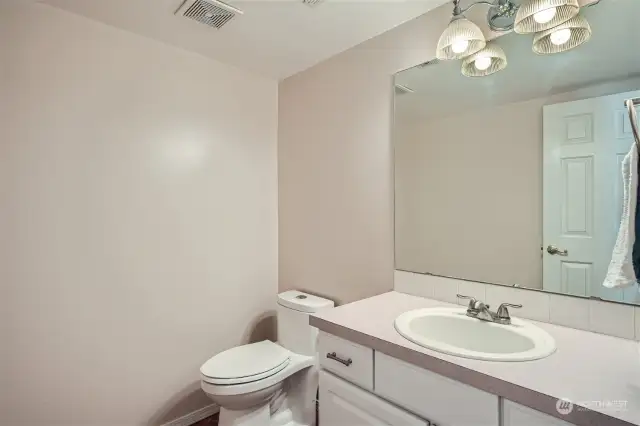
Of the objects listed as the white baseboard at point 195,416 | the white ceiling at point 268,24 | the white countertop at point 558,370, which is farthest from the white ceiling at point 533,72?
the white baseboard at point 195,416

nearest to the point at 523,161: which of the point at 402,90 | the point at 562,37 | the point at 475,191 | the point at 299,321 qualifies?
the point at 475,191

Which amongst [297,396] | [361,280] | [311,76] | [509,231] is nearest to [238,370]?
[297,396]

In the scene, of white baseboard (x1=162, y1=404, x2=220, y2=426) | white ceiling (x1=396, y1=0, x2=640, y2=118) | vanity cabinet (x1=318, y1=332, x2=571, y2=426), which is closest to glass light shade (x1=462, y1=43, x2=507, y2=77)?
white ceiling (x1=396, y1=0, x2=640, y2=118)

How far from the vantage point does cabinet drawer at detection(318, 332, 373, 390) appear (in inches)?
46.1

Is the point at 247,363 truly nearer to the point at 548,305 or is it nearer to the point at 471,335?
the point at 471,335

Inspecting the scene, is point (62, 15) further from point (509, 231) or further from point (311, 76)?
point (509, 231)

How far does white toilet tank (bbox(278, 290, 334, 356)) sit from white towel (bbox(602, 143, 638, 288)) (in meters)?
1.31

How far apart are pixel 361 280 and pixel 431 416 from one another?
0.98 m

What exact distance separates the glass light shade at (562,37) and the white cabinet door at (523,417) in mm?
1252

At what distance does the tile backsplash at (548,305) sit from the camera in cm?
113

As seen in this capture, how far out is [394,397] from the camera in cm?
109

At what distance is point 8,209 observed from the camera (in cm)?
152

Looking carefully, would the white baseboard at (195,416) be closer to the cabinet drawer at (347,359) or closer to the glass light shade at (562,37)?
the cabinet drawer at (347,359)

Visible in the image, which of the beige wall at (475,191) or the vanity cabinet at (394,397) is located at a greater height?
the beige wall at (475,191)
